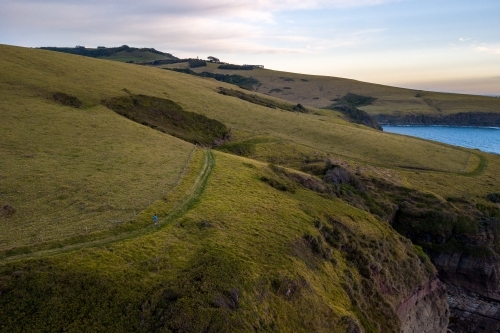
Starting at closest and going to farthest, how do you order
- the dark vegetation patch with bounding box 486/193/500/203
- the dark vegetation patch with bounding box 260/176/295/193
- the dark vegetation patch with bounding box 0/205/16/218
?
the dark vegetation patch with bounding box 0/205/16/218
the dark vegetation patch with bounding box 260/176/295/193
the dark vegetation patch with bounding box 486/193/500/203

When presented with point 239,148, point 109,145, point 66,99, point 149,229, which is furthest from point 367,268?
point 66,99

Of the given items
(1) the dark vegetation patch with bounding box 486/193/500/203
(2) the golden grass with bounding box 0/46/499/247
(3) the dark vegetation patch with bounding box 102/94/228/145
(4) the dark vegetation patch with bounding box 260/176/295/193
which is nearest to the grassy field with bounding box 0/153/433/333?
(2) the golden grass with bounding box 0/46/499/247

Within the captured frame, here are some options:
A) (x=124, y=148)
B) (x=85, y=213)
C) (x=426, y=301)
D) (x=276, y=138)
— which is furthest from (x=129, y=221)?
(x=276, y=138)

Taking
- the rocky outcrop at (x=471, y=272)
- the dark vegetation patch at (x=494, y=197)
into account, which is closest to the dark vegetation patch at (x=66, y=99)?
the rocky outcrop at (x=471, y=272)

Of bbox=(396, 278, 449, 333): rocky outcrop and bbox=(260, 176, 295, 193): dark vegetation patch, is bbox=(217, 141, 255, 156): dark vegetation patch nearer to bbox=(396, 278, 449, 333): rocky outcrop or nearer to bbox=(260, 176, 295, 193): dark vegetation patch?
bbox=(260, 176, 295, 193): dark vegetation patch

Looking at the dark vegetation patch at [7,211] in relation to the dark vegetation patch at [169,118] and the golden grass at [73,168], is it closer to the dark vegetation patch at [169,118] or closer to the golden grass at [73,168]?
the golden grass at [73,168]

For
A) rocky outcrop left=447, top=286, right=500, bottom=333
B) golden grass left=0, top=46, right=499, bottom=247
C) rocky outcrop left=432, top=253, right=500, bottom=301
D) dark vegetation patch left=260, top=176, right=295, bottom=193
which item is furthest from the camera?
rocky outcrop left=432, top=253, right=500, bottom=301
